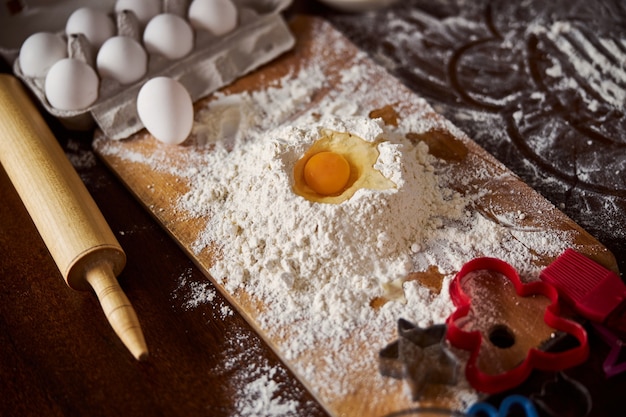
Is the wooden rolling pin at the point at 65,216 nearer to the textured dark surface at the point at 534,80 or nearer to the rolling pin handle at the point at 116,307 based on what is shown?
the rolling pin handle at the point at 116,307

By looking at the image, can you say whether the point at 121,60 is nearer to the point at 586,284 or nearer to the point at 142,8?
the point at 142,8

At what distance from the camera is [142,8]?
184 centimetres

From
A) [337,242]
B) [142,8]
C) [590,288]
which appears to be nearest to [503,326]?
[590,288]

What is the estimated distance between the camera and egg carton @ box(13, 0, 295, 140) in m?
1.71

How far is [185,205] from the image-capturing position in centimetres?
156

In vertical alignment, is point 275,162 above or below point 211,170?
above

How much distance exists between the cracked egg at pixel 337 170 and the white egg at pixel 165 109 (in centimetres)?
34

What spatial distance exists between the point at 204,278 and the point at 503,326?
0.65 meters

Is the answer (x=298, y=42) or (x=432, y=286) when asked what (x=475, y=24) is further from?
(x=432, y=286)

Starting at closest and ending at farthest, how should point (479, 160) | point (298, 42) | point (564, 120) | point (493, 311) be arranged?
point (493, 311), point (479, 160), point (564, 120), point (298, 42)

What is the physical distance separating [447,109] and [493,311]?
686 mm

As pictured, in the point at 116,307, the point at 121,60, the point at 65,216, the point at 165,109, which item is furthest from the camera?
the point at 121,60

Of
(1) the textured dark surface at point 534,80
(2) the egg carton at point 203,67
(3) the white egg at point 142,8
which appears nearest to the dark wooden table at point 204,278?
(1) the textured dark surface at point 534,80

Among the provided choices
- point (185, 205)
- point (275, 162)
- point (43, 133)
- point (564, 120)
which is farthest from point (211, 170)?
point (564, 120)
